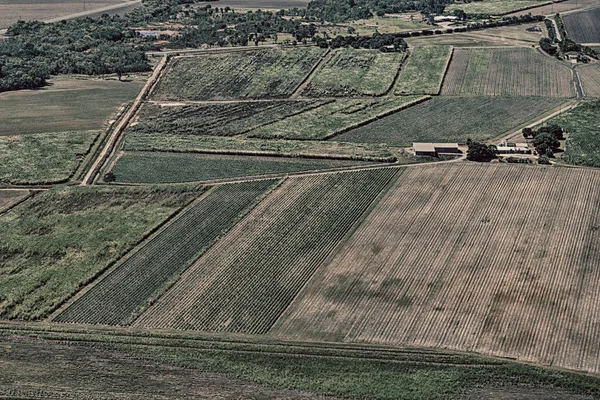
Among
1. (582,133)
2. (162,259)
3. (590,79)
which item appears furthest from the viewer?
(590,79)

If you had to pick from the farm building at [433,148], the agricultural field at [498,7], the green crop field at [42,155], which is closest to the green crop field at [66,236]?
the green crop field at [42,155]

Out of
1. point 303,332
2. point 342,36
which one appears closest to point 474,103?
point 342,36

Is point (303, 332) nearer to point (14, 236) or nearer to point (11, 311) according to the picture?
point (11, 311)

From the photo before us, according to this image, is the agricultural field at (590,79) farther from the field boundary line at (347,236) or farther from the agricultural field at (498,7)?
the agricultural field at (498,7)

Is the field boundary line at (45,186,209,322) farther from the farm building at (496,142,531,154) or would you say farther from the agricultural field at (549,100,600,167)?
the agricultural field at (549,100,600,167)

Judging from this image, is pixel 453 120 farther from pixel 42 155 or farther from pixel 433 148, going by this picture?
pixel 42 155

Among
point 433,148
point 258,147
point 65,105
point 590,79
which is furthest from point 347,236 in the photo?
point 590,79
